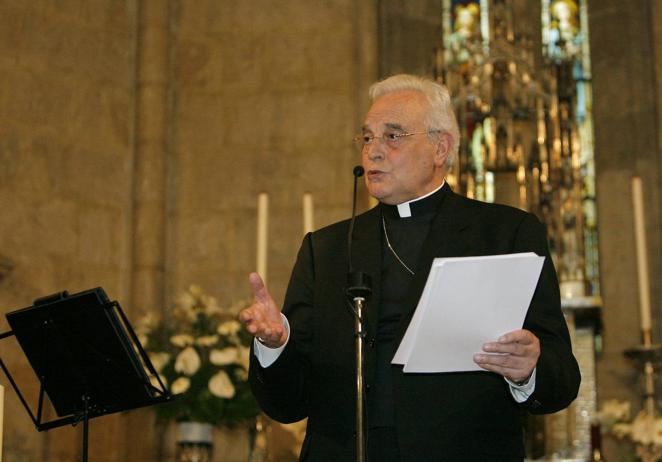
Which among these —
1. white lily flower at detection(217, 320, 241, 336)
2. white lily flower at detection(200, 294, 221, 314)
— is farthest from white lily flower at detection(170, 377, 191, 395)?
white lily flower at detection(200, 294, 221, 314)

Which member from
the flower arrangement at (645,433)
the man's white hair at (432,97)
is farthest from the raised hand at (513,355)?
the flower arrangement at (645,433)

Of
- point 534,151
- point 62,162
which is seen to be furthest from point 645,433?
point 62,162

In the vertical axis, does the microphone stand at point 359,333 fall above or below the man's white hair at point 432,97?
below

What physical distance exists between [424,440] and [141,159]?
4.59m

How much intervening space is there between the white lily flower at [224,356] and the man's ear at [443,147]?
2269 millimetres

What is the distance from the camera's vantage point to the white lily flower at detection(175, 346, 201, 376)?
571 cm

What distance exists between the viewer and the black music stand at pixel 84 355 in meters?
3.73

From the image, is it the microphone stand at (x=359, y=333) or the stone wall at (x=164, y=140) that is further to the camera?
the stone wall at (x=164, y=140)

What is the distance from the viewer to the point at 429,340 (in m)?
2.98

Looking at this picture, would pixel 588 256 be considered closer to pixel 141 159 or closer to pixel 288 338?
pixel 141 159

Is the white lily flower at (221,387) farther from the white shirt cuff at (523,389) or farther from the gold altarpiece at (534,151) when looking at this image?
the white shirt cuff at (523,389)

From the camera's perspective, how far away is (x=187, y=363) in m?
5.71

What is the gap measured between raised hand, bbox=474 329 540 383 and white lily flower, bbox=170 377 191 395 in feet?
9.43

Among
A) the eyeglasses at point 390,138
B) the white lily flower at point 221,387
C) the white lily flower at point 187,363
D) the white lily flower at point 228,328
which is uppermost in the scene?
the eyeglasses at point 390,138
